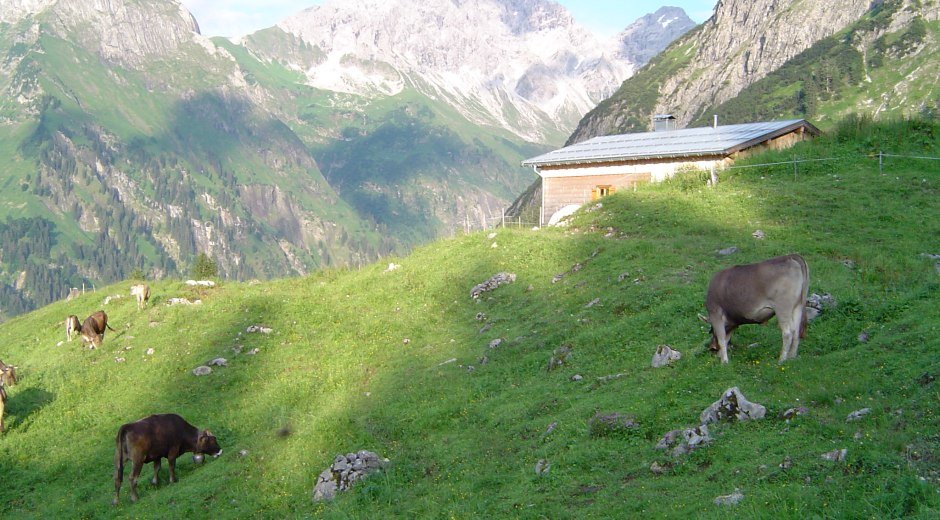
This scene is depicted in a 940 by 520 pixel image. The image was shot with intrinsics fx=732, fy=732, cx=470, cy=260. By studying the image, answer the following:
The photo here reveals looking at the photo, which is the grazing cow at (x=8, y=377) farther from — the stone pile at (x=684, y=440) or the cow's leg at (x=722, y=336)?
the cow's leg at (x=722, y=336)

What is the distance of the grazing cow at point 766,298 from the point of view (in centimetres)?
1492

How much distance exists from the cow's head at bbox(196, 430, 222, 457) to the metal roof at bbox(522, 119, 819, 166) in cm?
3235

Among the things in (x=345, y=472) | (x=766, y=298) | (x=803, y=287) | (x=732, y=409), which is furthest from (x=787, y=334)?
(x=345, y=472)

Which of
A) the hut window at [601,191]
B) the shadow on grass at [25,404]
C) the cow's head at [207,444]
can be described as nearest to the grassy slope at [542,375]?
the shadow on grass at [25,404]

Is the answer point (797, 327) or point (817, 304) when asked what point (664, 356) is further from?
point (817, 304)

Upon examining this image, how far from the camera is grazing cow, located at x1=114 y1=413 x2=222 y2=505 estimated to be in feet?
60.6

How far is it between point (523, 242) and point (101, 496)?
22231 millimetres

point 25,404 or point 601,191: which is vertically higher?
point 601,191

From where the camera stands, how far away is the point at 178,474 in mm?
20109

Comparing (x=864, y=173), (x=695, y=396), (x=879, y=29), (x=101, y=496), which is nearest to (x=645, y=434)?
(x=695, y=396)

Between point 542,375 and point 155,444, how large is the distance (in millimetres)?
10368

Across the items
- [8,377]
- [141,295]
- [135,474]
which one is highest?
[141,295]

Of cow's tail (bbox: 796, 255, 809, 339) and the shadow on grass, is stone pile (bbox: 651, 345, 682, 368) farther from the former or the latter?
the shadow on grass

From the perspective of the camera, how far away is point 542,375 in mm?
20406
